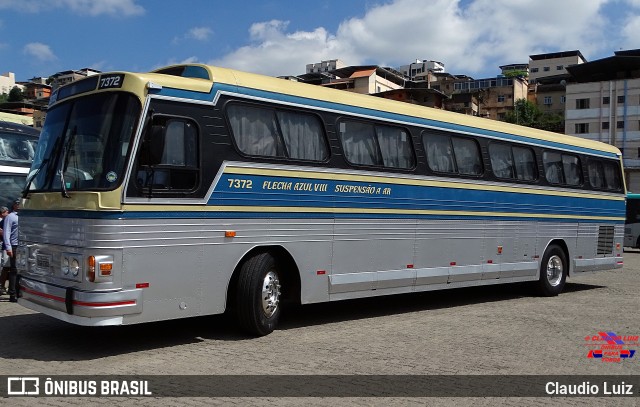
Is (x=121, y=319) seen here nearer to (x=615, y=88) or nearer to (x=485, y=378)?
(x=485, y=378)

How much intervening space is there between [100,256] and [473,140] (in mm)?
8075

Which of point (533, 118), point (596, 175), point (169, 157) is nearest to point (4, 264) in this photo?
point (169, 157)

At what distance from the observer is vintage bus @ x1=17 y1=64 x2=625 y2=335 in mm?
7566

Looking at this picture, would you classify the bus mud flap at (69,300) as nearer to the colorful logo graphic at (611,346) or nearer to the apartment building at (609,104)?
the colorful logo graphic at (611,346)

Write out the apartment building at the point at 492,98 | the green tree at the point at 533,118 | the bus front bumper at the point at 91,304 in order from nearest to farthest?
the bus front bumper at the point at 91,304
the green tree at the point at 533,118
the apartment building at the point at 492,98

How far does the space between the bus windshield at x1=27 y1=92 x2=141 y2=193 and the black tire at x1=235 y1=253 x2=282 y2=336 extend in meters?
2.25

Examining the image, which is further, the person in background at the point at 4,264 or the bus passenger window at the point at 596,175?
the bus passenger window at the point at 596,175

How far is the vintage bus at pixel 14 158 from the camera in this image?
16109 mm

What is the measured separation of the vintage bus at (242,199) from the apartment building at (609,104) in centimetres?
6403

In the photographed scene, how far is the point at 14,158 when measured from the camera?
16.5 m

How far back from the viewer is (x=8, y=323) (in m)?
9.88

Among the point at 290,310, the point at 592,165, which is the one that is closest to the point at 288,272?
the point at 290,310

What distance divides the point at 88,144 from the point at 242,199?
2086 millimetres

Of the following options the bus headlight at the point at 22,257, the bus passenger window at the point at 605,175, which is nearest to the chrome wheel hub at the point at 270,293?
the bus headlight at the point at 22,257
